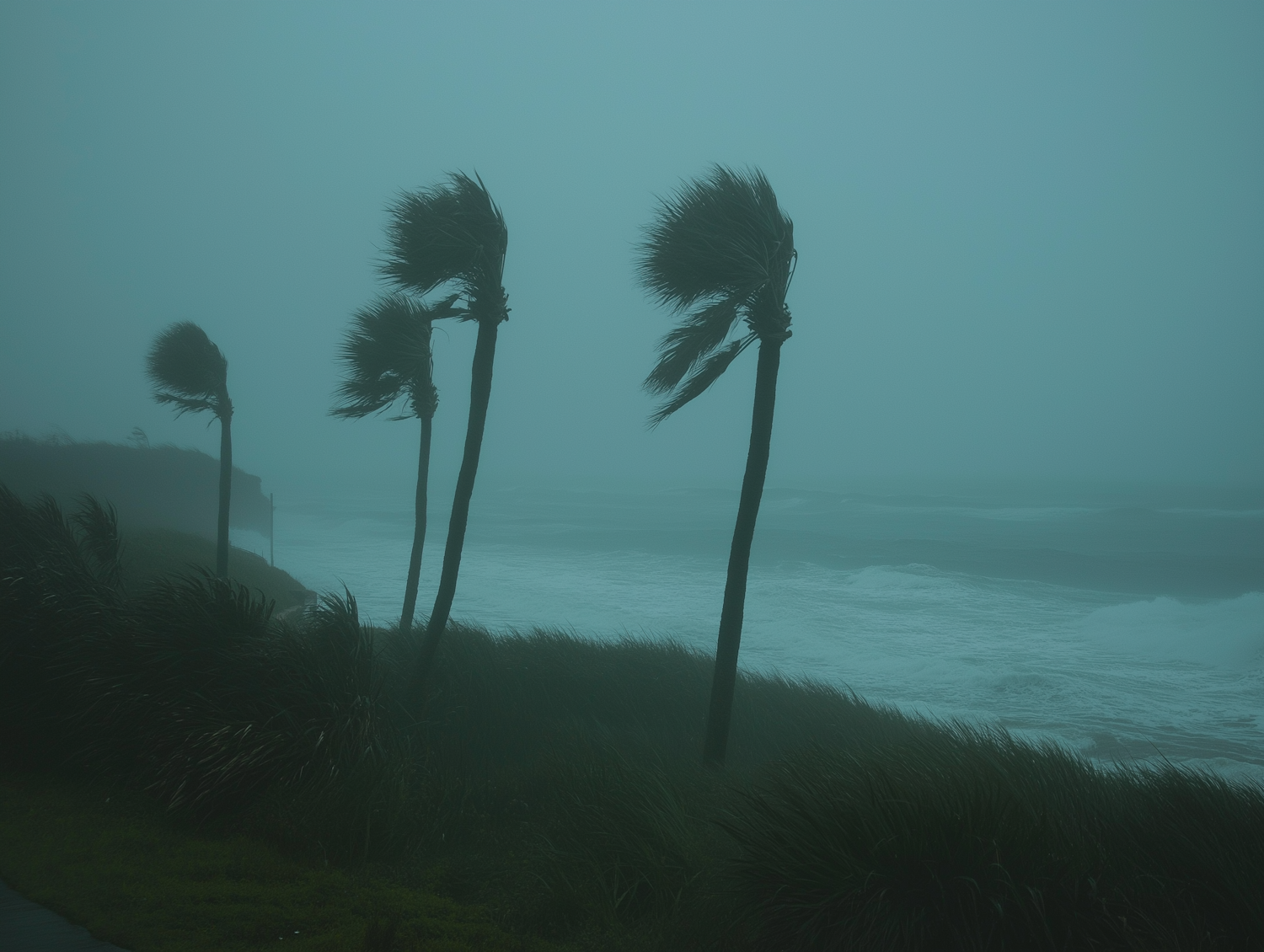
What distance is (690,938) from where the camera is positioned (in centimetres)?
392

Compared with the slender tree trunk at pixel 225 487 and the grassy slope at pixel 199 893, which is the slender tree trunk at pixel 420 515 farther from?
the grassy slope at pixel 199 893

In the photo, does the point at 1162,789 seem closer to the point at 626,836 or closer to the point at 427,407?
the point at 626,836

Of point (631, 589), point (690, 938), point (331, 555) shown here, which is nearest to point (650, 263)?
point (690, 938)

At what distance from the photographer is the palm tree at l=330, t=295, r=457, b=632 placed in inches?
376

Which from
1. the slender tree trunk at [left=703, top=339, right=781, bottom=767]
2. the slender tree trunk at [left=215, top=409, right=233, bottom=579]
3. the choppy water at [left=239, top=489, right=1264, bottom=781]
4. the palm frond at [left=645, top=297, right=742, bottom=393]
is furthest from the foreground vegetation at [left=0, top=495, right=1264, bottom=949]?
the slender tree trunk at [left=215, top=409, right=233, bottom=579]

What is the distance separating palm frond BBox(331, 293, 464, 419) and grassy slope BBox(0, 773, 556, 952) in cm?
554

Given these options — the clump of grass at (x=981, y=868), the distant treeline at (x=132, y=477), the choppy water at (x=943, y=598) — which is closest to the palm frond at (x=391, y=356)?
the choppy water at (x=943, y=598)

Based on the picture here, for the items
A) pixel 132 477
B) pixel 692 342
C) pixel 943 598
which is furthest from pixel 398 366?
pixel 132 477

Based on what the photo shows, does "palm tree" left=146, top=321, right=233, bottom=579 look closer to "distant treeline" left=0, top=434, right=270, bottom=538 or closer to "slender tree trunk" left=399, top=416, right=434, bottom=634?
"slender tree trunk" left=399, top=416, right=434, bottom=634

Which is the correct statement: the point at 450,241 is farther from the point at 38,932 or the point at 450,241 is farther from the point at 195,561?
the point at 195,561

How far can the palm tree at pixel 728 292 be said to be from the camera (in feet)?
21.9

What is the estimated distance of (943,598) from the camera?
36.2m

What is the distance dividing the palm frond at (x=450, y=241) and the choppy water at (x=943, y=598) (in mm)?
3499

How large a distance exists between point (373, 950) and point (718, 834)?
2139 mm
